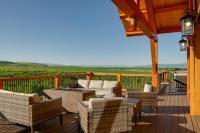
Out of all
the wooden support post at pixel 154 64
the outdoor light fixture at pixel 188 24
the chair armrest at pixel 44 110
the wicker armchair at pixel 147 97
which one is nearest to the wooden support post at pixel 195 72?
the wicker armchair at pixel 147 97

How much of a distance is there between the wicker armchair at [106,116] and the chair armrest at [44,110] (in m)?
0.86

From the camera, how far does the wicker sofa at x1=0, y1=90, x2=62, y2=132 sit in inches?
136

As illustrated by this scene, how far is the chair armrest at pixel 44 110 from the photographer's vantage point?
3.45 m

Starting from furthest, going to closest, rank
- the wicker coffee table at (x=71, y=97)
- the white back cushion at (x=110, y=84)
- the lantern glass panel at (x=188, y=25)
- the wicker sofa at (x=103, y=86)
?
the white back cushion at (x=110, y=84) < the wicker sofa at (x=103, y=86) < the wicker coffee table at (x=71, y=97) < the lantern glass panel at (x=188, y=25)

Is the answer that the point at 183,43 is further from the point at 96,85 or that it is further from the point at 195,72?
the point at 96,85

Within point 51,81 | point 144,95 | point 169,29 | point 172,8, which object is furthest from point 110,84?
point 169,29

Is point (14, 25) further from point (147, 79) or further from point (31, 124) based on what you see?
point (31, 124)

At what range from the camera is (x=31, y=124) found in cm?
344

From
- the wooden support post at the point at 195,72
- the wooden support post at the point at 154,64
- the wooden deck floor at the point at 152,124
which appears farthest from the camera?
the wooden support post at the point at 154,64

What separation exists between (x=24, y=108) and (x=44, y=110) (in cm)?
38

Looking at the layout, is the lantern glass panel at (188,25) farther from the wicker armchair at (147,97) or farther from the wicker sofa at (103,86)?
the wicker sofa at (103,86)

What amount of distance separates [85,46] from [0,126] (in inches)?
1099

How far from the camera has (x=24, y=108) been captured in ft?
11.4

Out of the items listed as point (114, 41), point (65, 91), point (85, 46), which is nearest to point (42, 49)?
point (85, 46)
